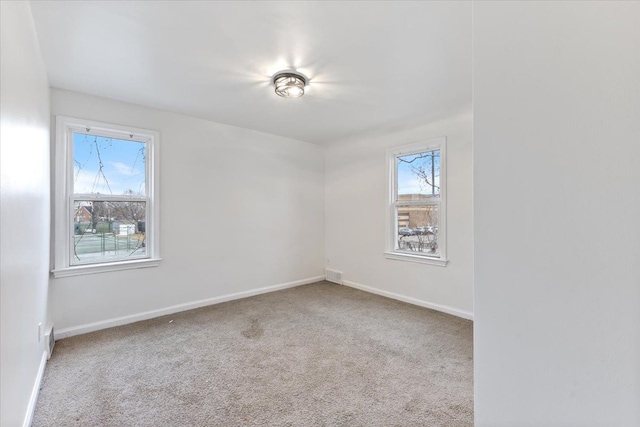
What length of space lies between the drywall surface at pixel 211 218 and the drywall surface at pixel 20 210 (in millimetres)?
791

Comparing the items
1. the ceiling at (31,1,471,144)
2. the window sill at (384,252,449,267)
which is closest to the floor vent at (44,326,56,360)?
the ceiling at (31,1,471,144)

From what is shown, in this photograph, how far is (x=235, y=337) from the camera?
9.51 ft

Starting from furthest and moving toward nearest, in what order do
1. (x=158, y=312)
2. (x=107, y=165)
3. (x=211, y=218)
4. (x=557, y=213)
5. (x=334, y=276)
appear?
(x=334, y=276) → (x=211, y=218) → (x=158, y=312) → (x=107, y=165) → (x=557, y=213)

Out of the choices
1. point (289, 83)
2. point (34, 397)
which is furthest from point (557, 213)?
point (34, 397)

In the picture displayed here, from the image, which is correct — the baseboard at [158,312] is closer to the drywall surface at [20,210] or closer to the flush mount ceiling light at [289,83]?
the drywall surface at [20,210]

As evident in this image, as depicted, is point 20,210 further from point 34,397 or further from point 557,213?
point 557,213

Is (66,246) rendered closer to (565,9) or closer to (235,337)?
(235,337)

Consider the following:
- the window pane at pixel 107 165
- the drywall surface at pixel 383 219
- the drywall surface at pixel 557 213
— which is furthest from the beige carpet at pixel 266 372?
the window pane at pixel 107 165

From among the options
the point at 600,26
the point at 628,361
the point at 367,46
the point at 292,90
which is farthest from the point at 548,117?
the point at 292,90

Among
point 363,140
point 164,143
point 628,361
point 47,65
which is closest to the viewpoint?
point 628,361

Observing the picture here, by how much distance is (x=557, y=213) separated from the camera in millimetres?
819

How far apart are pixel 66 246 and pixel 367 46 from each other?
3.35 meters

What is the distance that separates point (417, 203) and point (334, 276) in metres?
1.90

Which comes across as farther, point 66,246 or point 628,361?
→ point 66,246
